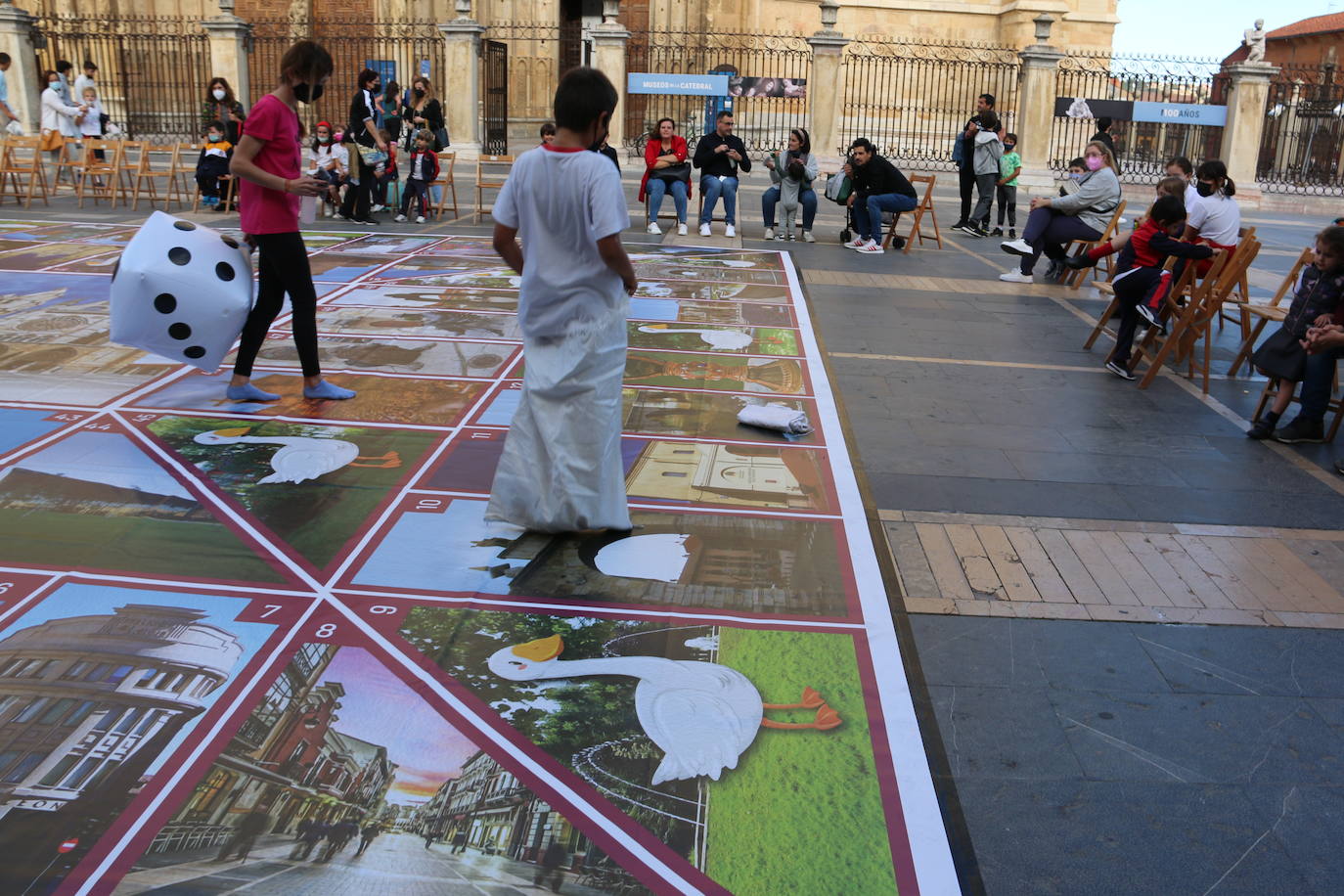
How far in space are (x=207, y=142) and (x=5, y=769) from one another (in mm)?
12930

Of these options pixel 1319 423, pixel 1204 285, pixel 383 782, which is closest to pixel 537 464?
pixel 383 782

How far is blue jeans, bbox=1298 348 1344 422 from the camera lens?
6.01 metres

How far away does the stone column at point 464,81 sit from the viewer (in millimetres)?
21812

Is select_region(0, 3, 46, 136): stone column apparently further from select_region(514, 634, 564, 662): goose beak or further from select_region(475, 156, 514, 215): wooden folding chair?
select_region(514, 634, 564, 662): goose beak

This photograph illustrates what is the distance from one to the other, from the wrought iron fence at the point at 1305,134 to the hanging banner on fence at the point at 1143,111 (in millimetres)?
1739

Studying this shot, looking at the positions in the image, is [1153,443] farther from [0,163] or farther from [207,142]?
[0,163]

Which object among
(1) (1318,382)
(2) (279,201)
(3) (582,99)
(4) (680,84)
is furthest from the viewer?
(4) (680,84)

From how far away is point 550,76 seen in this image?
2669 cm

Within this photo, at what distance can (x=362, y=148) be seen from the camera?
43.8 ft

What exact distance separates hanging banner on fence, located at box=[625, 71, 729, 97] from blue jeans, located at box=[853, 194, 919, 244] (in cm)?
949

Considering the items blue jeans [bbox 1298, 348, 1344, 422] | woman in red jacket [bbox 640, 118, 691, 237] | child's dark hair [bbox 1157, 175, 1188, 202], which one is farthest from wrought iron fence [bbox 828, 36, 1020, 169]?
blue jeans [bbox 1298, 348, 1344, 422]

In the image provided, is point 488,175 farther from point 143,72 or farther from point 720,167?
point 143,72

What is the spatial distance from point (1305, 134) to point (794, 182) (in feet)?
74.7

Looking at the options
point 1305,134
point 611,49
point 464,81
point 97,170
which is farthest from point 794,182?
point 1305,134
